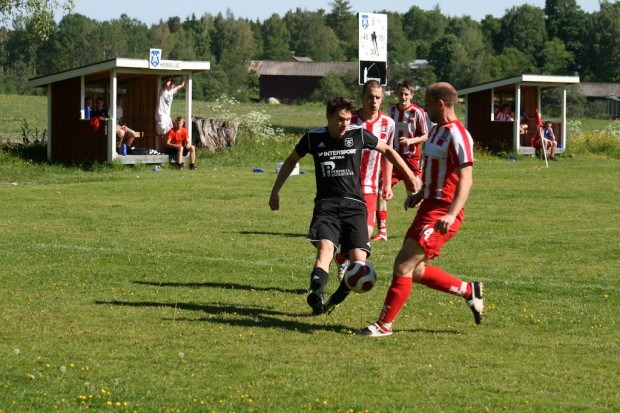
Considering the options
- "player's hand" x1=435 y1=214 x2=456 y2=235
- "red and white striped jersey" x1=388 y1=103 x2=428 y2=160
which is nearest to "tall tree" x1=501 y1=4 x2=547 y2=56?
"red and white striped jersey" x1=388 y1=103 x2=428 y2=160

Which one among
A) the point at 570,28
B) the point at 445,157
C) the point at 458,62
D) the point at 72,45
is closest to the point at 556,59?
the point at 570,28

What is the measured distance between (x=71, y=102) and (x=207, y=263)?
17280mm

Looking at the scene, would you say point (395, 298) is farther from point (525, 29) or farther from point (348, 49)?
point (348, 49)

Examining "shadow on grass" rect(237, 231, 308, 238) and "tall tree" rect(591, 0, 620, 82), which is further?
"tall tree" rect(591, 0, 620, 82)

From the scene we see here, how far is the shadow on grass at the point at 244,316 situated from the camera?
9578 millimetres

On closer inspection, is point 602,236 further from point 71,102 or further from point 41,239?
point 71,102

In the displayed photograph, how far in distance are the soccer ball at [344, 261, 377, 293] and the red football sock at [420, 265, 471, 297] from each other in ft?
1.42

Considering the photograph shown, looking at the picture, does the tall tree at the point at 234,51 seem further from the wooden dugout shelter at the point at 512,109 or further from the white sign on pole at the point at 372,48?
the white sign on pole at the point at 372,48

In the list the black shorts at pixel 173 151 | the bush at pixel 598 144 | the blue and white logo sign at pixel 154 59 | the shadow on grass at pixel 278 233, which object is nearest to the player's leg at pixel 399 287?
the shadow on grass at pixel 278 233

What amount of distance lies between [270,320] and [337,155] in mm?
1506

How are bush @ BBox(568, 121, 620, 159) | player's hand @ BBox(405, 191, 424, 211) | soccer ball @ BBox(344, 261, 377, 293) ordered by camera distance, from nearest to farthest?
soccer ball @ BBox(344, 261, 377, 293)
player's hand @ BBox(405, 191, 424, 211)
bush @ BBox(568, 121, 620, 159)

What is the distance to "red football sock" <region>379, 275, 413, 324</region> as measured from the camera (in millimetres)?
9188

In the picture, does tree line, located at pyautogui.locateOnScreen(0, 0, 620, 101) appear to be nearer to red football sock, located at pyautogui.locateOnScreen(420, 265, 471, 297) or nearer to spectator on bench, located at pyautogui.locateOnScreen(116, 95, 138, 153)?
spectator on bench, located at pyautogui.locateOnScreen(116, 95, 138, 153)

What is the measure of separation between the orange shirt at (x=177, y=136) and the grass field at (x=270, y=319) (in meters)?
9.19
